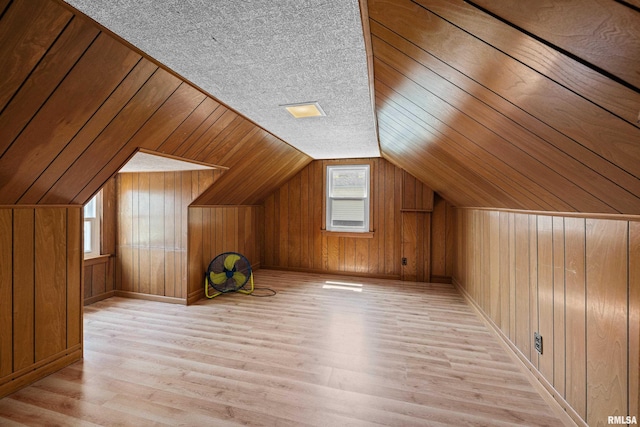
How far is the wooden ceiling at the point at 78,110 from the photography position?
3.88ft

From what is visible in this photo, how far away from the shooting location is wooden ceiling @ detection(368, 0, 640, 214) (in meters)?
0.68

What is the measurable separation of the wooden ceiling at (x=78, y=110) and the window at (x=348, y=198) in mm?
2620

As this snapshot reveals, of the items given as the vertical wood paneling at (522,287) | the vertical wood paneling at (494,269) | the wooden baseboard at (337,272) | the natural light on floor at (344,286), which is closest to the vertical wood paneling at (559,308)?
the vertical wood paneling at (522,287)

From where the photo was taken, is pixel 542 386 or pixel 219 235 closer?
pixel 542 386

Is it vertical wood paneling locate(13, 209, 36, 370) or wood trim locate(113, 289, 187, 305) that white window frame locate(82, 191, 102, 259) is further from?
vertical wood paneling locate(13, 209, 36, 370)

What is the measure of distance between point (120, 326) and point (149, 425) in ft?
5.59

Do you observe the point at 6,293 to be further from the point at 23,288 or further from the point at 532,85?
the point at 532,85

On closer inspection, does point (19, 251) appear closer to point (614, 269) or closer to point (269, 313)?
point (269, 313)

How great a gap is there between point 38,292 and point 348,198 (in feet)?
13.5

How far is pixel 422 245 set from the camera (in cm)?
473

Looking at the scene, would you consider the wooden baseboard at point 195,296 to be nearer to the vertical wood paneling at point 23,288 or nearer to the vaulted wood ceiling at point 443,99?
the vertical wood paneling at point 23,288

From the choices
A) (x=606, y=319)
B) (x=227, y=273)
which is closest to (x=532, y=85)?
(x=606, y=319)

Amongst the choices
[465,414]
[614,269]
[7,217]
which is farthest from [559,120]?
[7,217]

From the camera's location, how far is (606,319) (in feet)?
4.51
